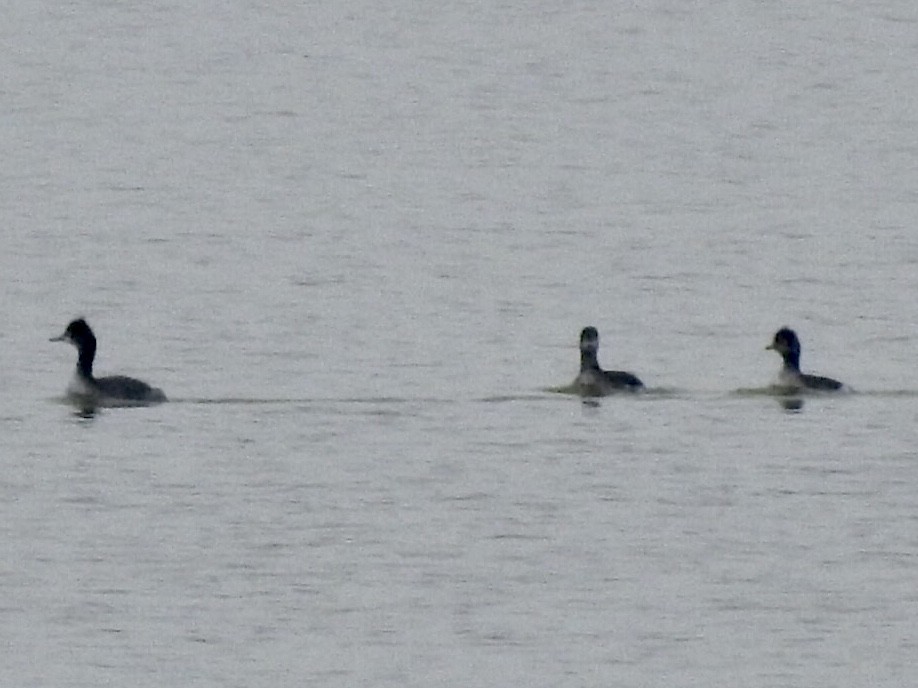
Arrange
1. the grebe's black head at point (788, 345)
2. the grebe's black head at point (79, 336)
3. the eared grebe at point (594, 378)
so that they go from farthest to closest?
the grebe's black head at point (788, 345), the grebe's black head at point (79, 336), the eared grebe at point (594, 378)

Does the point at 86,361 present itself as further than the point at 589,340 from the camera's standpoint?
No

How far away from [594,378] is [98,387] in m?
5.00

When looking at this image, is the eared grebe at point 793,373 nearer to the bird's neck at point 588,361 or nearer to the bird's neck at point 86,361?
the bird's neck at point 588,361

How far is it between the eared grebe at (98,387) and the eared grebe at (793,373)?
635cm

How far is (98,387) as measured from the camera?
36.3m

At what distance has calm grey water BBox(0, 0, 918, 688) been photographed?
989 inches

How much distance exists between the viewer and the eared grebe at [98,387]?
3600cm

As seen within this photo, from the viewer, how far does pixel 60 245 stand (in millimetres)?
52250

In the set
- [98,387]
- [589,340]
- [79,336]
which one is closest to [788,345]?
[589,340]

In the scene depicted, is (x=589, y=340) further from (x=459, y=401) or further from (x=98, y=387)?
(x=98, y=387)

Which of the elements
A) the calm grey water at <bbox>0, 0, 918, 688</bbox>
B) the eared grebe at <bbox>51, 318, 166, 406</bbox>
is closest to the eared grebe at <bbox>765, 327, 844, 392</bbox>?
the calm grey water at <bbox>0, 0, 918, 688</bbox>

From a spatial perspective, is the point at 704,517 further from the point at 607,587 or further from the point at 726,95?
the point at 726,95

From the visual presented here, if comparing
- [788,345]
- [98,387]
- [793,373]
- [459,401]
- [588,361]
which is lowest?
[459,401]

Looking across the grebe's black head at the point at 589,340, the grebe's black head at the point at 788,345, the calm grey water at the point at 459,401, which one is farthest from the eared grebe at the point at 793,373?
the grebe's black head at the point at 589,340
